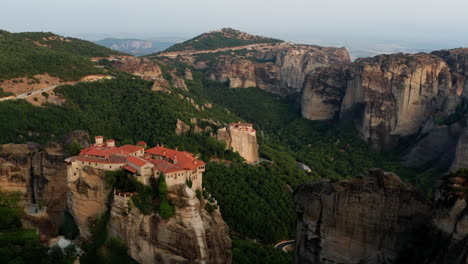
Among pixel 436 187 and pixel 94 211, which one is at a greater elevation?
pixel 436 187

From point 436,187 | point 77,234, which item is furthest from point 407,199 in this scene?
point 77,234

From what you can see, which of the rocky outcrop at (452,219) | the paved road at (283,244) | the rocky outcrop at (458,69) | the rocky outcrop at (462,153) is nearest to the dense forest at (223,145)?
the paved road at (283,244)

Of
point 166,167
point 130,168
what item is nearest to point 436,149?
point 166,167

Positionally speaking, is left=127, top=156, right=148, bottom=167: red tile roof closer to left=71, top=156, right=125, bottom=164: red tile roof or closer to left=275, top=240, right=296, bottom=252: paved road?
left=71, top=156, right=125, bottom=164: red tile roof

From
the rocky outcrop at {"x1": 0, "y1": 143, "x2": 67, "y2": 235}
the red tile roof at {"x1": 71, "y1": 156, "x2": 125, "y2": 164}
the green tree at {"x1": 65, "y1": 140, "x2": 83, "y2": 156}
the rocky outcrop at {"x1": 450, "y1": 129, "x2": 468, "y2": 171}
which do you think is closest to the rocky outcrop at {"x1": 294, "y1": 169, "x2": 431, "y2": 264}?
the red tile roof at {"x1": 71, "y1": 156, "x2": 125, "y2": 164}

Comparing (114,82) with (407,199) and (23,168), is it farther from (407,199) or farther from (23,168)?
(407,199)

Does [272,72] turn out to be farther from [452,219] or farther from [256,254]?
[452,219]
